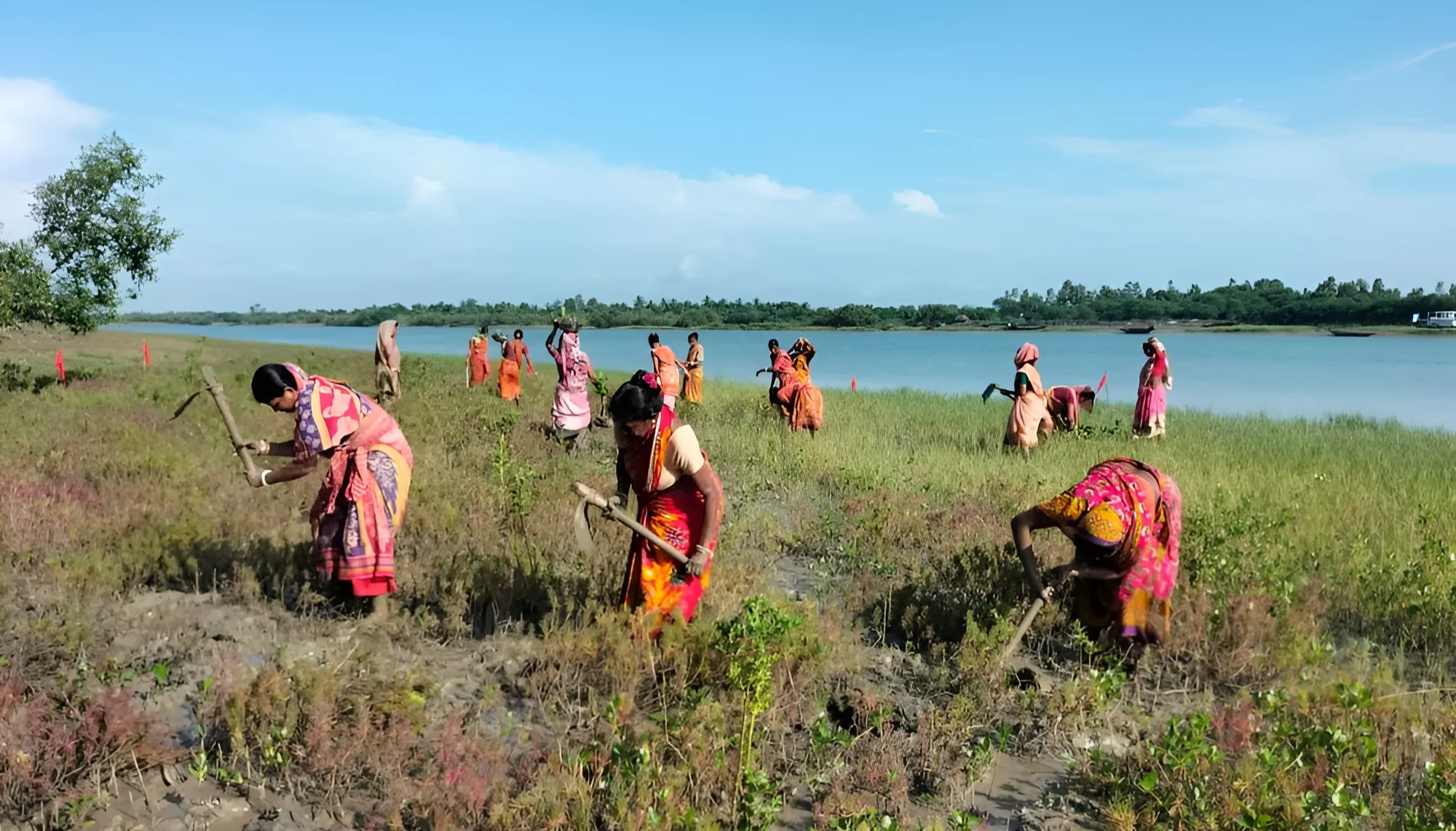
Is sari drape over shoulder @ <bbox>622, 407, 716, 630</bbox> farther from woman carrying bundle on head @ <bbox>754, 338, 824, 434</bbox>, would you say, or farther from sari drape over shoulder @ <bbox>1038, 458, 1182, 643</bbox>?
woman carrying bundle on head @ <bbox>754, 338, 824, 434</bbox>

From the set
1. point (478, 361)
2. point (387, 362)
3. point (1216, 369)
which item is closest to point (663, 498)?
point (387, 362)

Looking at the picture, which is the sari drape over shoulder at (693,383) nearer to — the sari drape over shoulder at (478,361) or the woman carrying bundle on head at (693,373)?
the woman carrying bundle on head at (693,373)

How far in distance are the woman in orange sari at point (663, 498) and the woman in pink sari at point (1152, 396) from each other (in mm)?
9735

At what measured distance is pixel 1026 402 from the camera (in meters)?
10.4

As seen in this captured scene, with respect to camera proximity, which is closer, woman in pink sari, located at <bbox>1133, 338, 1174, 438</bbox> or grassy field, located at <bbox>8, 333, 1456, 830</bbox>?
grassy field, located at <bbox>8, 333, 1456, 830</bbox>

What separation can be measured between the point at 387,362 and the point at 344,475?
10460 mm

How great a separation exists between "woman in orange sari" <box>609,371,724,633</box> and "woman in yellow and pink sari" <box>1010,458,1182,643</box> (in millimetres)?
1495

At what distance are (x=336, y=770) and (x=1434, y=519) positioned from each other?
7.58 m

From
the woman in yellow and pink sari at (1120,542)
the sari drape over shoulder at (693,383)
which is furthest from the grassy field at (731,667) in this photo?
the sari drape over shoulder at (693,383)

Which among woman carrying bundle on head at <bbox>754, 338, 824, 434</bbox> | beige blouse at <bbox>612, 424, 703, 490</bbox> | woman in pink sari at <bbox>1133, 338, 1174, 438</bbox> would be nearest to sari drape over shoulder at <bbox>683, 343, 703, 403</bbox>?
woman carrying bundle on head at <bbox>754, 338, 824, 434</bbox>

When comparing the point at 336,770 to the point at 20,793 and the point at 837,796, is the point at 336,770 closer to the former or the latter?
the point at 20,793

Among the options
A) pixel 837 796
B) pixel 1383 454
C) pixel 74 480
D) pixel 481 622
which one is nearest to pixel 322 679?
pixel 481 622

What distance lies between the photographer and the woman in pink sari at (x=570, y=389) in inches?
424

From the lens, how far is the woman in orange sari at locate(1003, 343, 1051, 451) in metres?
10.3
